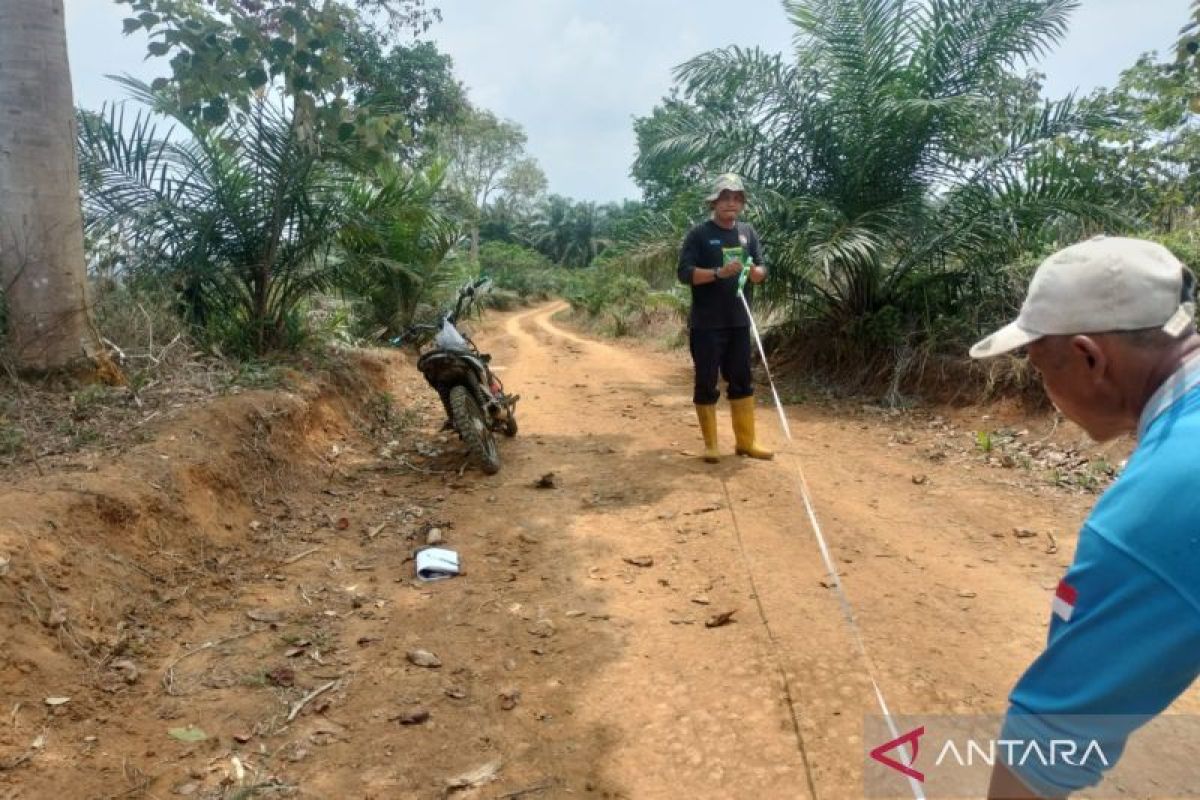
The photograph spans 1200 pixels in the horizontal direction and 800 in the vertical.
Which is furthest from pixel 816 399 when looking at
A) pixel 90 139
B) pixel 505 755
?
pixel 90 139

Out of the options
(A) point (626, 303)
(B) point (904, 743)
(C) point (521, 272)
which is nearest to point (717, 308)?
(B) point (904, 743)

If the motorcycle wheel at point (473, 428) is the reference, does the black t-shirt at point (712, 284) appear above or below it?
above

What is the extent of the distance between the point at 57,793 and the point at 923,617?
10.3 feet

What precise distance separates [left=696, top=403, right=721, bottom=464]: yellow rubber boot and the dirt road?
0.11 m

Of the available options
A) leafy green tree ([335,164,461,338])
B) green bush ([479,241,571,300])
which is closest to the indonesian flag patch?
leafy green tree ([335,164,461,338])

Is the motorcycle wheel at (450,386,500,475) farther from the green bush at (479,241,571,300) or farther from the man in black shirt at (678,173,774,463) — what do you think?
the green bush at (479,241,571,300)

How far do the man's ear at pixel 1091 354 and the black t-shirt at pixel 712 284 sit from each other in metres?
4.16

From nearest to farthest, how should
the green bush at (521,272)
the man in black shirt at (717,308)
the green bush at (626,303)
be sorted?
the man in black shirt at (717,308) → the green bush at (626,303) → the green bush at (521,272)

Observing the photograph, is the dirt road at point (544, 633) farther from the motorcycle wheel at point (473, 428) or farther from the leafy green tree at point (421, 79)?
the leafy green tree at point (421, 79)

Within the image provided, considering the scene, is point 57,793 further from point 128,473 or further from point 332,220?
point 332,220

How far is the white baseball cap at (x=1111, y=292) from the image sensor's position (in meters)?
1.14

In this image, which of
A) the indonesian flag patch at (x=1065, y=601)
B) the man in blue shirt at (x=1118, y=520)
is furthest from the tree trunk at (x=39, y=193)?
the indonesian flag patch at (x=1065, y=601)

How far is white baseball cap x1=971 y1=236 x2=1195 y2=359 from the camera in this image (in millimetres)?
1139

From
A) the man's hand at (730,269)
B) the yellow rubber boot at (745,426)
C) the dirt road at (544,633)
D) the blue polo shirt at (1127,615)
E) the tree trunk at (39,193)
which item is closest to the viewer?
the blue polo shirt at (1127,615)
